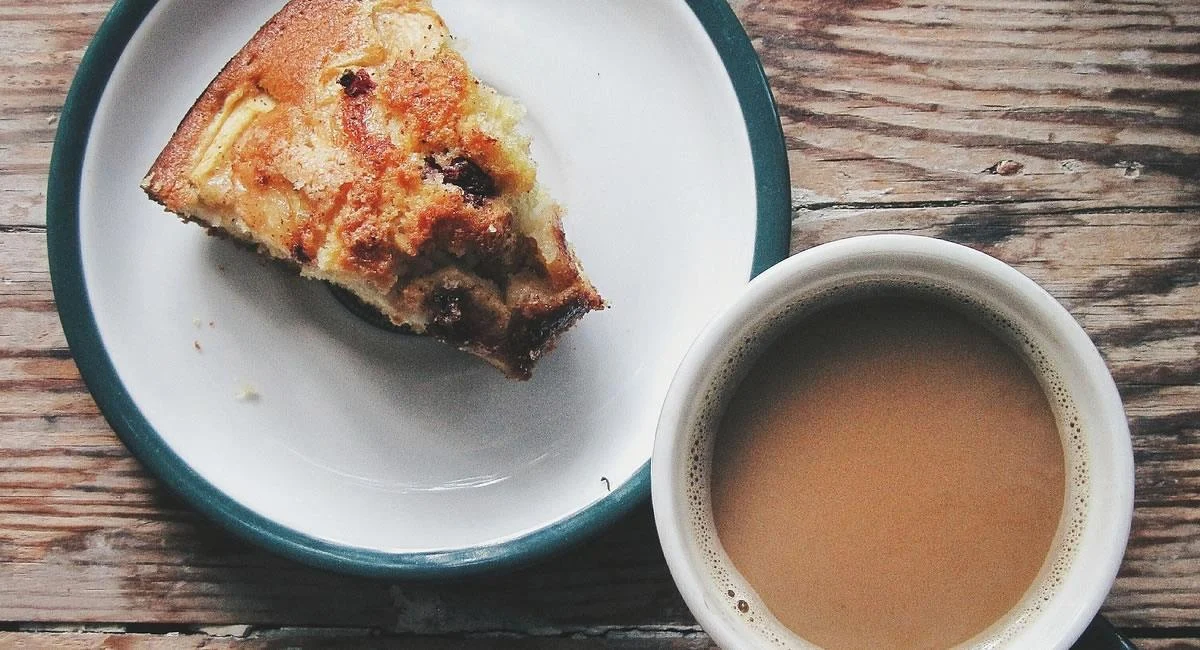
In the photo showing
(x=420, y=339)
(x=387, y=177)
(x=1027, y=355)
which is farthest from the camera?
(x=420, y=339)

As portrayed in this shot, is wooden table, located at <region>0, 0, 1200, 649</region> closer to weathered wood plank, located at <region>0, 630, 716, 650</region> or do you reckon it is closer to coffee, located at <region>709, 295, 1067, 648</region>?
weathered wood plank, located at <region>0, 630, 716, 650</region>

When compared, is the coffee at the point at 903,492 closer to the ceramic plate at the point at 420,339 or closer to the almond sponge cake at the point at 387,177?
the ceramic plate at the point at 420,339

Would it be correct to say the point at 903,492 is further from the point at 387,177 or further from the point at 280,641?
the point at 280,641

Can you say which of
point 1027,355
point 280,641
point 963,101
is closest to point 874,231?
point 963,101

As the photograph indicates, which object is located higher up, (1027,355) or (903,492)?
(1027,355)

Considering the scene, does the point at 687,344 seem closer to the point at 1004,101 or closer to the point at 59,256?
the point at 1004,101

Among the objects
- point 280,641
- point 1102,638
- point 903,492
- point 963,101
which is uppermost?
point 963,101

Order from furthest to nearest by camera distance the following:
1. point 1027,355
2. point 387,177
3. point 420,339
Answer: point 420,339
point 387,177
point 1027,355
